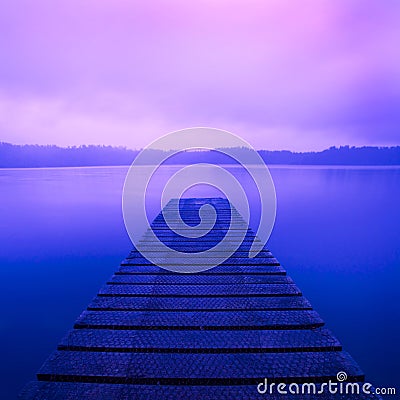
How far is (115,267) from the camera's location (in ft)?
31.4

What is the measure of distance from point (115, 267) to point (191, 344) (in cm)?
714

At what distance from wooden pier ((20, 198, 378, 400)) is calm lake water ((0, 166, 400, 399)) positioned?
2.48 meters

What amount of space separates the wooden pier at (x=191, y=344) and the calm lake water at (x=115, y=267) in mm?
2476

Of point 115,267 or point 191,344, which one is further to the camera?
point 115,267

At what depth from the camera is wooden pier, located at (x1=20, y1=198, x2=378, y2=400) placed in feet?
8.14

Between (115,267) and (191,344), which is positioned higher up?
(191,344)

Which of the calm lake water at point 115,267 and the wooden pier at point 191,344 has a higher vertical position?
the wooden pier at point 191,344

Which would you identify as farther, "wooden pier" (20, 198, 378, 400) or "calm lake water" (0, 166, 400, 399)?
"calm lake water" (0, 166, 400, 399)

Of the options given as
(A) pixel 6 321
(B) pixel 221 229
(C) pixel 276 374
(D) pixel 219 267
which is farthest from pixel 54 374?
(B) pixel 221 229

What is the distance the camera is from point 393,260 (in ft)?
33.7

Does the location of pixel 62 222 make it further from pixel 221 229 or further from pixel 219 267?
pixel 219 267

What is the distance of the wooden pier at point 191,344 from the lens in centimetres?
248

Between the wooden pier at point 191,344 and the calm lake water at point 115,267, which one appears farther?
the calm lake water at point 115,267

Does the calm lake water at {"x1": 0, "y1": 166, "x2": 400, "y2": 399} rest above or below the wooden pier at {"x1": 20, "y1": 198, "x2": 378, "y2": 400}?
below
